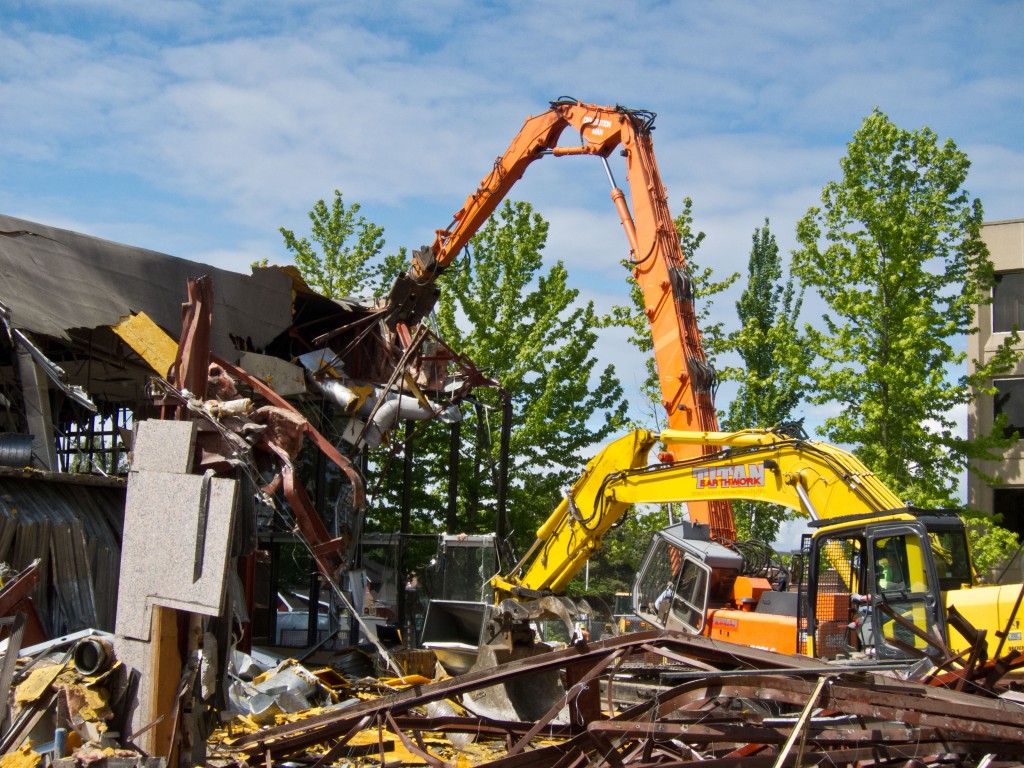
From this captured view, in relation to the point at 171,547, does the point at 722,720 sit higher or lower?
lower

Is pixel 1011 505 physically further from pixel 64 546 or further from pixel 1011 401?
pixel 64 546

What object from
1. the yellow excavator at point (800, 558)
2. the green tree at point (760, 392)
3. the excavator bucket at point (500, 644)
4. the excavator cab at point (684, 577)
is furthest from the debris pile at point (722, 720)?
the green tree at point (760, 392)

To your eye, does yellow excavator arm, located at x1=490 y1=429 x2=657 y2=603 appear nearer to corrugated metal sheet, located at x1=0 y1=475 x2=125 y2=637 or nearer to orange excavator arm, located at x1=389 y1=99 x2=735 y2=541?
orange excavator arm, located at x1=389 y1=99 x2=735 y2=541

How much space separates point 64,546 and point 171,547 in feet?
18.5

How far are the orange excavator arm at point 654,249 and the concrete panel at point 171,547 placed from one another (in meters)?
6.79

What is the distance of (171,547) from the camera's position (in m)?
7.85

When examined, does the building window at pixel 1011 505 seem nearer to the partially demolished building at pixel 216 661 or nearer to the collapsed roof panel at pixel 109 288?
the partially demolished building at pixel 216 661

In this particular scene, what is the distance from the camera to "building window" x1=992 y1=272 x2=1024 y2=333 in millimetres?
27500

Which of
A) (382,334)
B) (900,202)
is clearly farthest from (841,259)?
(382,334)

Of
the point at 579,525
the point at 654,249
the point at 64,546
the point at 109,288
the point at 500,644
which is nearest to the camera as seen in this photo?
the point at 500,644

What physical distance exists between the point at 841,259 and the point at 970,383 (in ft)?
12.1

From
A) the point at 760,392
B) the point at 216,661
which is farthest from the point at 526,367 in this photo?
the point at 216,661

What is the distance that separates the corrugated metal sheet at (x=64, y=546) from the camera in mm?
12289

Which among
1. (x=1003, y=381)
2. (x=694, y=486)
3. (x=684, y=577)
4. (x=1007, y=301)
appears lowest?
(x=684, y=577)
